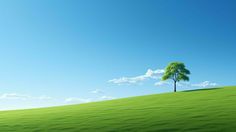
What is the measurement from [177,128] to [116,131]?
3552 millimetres

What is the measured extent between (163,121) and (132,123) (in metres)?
2.02

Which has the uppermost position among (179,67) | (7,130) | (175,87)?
(179,67)

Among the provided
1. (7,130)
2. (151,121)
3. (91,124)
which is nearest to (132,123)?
(151,121)

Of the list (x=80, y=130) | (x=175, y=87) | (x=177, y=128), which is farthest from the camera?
(x=175, y=87)

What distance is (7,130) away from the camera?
23.4 metres

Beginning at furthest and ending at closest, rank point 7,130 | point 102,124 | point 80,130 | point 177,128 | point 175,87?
point 175,87
point 7,130
point 102,124
point 80,130
point 177,128

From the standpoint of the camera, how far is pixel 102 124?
21703mm

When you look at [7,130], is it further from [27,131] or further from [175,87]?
[175,87]

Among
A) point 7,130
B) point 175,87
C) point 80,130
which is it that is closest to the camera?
point 80,130

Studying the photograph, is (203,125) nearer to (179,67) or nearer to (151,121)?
(151,121)

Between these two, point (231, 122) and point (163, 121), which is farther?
point (163, 121)

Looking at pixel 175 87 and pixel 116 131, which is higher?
pixel 175 87

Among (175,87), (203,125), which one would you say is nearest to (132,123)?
(203,125)

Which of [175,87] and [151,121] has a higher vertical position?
[175,87]
